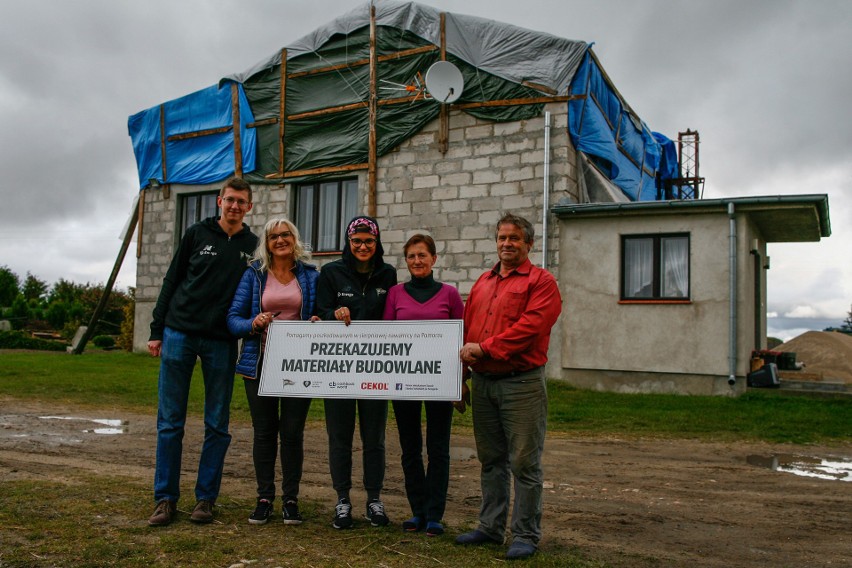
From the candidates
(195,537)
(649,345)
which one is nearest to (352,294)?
(195,537)

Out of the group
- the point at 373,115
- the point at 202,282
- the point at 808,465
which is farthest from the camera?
the point at 373,115

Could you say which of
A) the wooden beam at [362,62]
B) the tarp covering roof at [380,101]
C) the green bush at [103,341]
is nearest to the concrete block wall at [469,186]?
the tarp covering roof at [380,101]

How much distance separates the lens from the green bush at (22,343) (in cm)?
2377

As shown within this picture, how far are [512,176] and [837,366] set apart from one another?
34.0 feet

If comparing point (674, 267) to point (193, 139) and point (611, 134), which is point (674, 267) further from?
point (193, 139)

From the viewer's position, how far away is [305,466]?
712 centimetres

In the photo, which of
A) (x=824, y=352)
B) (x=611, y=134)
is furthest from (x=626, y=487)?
(x=824, y=352)

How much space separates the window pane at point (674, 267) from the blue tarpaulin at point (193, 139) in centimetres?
1015

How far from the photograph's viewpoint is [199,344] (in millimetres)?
5031

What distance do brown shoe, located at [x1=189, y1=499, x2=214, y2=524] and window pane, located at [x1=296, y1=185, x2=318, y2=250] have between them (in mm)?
13159

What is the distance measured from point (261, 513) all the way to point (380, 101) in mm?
12897

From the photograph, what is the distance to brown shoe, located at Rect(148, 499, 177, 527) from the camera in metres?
4.66

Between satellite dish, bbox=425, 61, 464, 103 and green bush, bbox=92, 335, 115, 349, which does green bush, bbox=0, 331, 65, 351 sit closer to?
green bush, bbox=92, 335, 115, 349

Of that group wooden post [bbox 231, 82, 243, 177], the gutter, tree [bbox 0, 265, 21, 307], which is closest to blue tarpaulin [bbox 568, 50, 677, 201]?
the gutter
